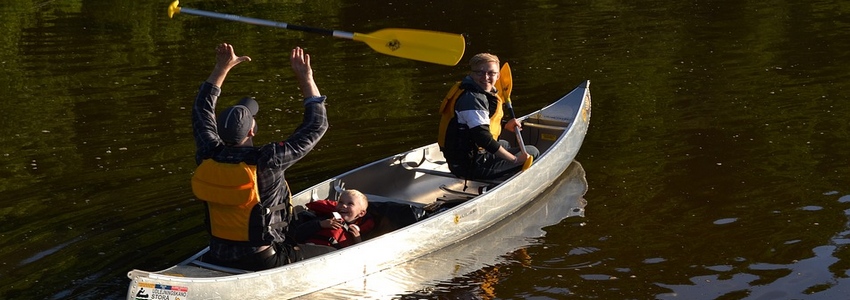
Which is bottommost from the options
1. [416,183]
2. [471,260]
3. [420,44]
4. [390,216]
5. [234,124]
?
[471,260]

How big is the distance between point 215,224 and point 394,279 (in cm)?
145

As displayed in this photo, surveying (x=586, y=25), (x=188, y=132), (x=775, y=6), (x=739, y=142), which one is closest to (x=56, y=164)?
(x=188, y=132)

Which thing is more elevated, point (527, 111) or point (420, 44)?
point (420, 44)

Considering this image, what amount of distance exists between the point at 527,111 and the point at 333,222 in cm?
498

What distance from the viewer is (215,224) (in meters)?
6.91

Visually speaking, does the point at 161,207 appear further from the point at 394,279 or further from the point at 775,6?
the point at 775,6

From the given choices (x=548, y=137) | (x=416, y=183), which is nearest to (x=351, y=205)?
(x=416, y=183)

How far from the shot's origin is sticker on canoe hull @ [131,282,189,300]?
258 inches

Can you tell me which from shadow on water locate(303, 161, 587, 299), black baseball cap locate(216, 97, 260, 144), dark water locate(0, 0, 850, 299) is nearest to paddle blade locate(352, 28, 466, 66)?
shadow on water locate(303, 161, 587, 299)

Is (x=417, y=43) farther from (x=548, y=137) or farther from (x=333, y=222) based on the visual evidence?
(x=548, y=137)

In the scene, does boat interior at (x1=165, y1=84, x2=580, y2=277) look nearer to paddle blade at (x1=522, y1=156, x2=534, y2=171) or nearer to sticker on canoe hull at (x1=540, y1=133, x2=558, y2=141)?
sticker on canoe hull at (x1=540, y1=133, x2=558, y2=141)

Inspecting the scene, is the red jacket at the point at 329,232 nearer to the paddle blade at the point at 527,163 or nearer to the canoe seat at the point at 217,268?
the canoe seat at the point at 217,268

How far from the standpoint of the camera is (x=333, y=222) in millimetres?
7637

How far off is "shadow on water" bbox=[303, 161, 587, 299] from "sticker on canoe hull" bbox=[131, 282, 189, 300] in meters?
0.94
